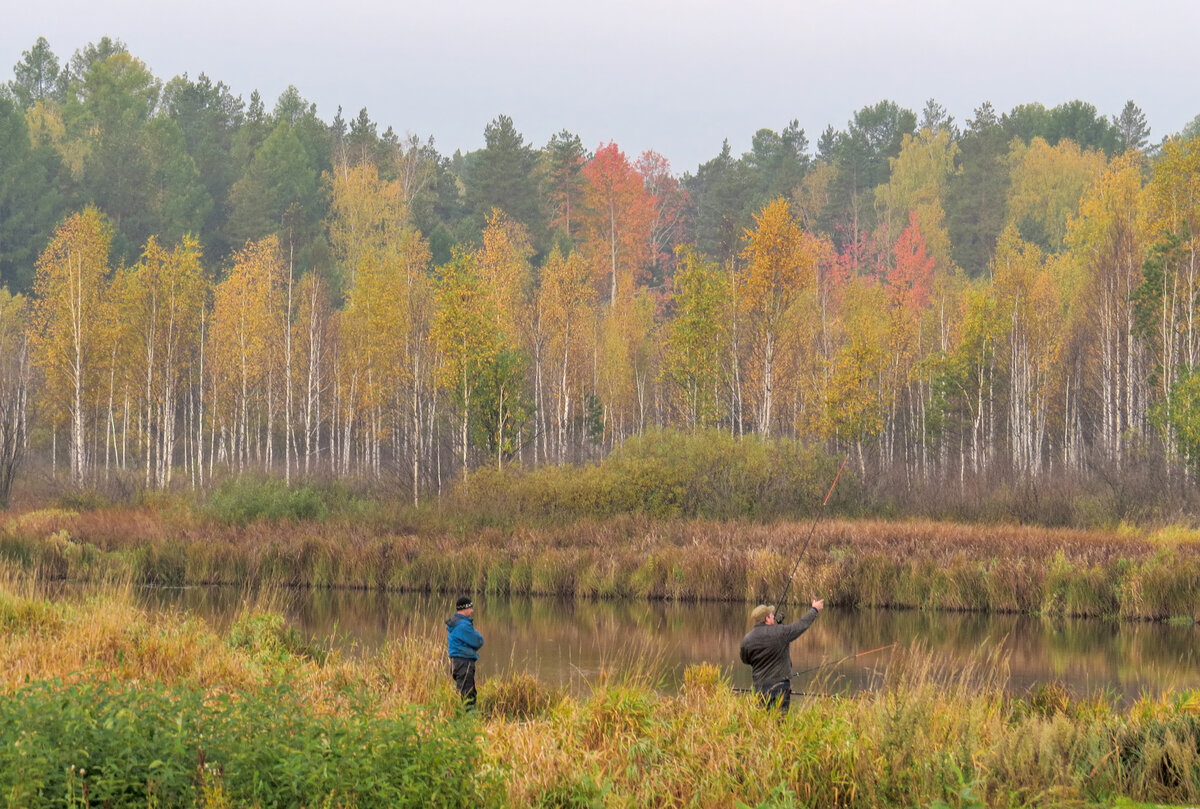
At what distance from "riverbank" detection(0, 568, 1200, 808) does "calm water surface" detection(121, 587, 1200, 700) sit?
4.02 m

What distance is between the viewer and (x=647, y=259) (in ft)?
262

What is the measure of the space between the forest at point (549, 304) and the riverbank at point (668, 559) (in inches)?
251

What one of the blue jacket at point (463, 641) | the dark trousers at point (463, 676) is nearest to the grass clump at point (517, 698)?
the dark trousers at point (463, 676)

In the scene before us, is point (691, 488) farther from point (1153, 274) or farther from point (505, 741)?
point (505, 741)

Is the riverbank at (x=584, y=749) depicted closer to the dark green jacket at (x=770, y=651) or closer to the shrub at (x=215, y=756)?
the shrub at (x=215, y=756)

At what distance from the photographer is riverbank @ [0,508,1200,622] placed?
22.8 m

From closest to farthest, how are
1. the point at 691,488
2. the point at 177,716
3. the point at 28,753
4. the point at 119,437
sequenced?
the point at 28,753 → the point at 177,716 → the point at 691,488 → the point at 119,437

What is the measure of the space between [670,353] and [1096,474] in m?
15.8

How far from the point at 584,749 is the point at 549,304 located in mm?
42101

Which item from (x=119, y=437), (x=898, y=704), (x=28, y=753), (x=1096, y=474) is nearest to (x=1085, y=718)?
(x=898, y=704)

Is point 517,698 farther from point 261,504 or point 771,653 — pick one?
point 261,504

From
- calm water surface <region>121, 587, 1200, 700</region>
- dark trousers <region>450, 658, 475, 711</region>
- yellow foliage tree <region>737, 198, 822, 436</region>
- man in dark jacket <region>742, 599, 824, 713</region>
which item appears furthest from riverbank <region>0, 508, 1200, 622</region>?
yellow foliage tree <region>737, 198, 822, 436</region>

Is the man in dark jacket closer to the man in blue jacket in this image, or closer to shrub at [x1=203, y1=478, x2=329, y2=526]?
the man in blue jacket

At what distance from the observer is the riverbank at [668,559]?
74.8ft
